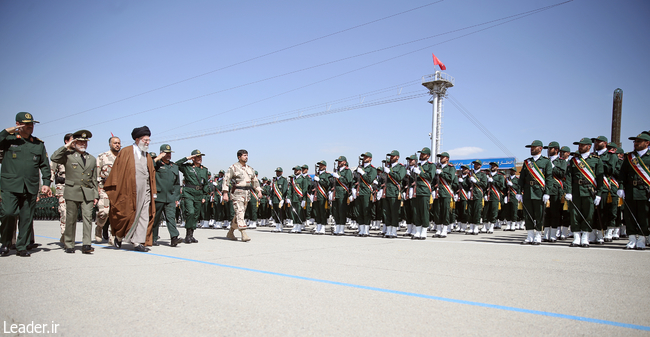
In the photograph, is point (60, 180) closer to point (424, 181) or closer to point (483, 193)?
point (424, 181)

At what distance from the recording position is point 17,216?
6.92m

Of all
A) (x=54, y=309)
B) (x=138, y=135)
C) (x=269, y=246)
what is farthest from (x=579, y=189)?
(x=54, y=309)

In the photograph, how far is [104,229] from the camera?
10.2 meters

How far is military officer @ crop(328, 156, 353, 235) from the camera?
13781 millimetres

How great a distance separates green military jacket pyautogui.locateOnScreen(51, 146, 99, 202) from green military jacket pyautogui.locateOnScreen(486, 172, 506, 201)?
42.1 ft

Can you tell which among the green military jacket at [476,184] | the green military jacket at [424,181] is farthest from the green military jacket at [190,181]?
the green military jacket at [476,184]

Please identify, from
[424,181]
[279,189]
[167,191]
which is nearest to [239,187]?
[167,191]

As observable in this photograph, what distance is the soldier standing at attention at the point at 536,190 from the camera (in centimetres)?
995

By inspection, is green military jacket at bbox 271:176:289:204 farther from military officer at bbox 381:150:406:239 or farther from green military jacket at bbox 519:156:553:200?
green military jacket at bbox 519:156:553:200

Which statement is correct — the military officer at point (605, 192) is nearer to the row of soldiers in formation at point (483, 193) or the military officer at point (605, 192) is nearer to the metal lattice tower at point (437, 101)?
the row of soldiers in formation at point (483, 193)

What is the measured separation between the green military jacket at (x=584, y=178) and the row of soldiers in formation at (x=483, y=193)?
0.02 meters

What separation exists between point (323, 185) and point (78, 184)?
28.3 feet

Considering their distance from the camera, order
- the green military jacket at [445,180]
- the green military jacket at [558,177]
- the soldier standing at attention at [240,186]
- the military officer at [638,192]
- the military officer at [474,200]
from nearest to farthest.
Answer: the military officer at [638,192] < the soldier standing at attention at [240,186] < the green military jacket at [558,177] < the green military jacket at [445,180] < the military officer at [474,200]

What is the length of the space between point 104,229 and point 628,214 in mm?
11564
